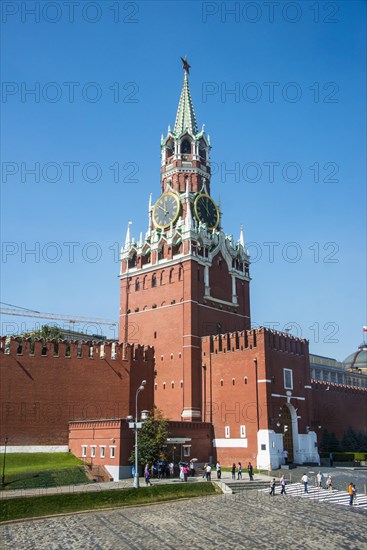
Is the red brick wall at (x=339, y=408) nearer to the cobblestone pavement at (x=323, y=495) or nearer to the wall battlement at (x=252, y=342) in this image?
the wall battlement at (x=252, y=342)

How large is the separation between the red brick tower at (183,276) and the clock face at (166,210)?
0.39 feet

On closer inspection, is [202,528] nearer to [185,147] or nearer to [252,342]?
[252,342]

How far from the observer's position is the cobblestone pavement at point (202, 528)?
2720 centimetres

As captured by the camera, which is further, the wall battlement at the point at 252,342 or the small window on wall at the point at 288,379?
the small window on wall at the point at 288,379

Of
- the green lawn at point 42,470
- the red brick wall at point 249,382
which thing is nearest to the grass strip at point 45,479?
the green lawn at point 42,470

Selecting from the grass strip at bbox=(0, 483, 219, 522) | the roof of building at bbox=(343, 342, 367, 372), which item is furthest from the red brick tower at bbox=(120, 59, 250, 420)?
the roof of building at bbox=(343, 342, 367, 372)

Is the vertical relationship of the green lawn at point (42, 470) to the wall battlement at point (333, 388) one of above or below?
below

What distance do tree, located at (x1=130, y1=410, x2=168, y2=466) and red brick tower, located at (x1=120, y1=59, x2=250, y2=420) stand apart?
10826 mm

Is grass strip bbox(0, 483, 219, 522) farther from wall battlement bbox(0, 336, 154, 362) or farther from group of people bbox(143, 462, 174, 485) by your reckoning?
wall battlement bbox(0, 336, 154, 362)

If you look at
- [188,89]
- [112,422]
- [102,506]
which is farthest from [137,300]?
[102,506]

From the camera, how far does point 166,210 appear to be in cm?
7119

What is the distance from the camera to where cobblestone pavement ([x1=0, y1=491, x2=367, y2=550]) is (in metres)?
27.2

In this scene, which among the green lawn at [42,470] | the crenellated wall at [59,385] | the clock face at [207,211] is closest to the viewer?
the green lawn at [42,470]

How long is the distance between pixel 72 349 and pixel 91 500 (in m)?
21.6
